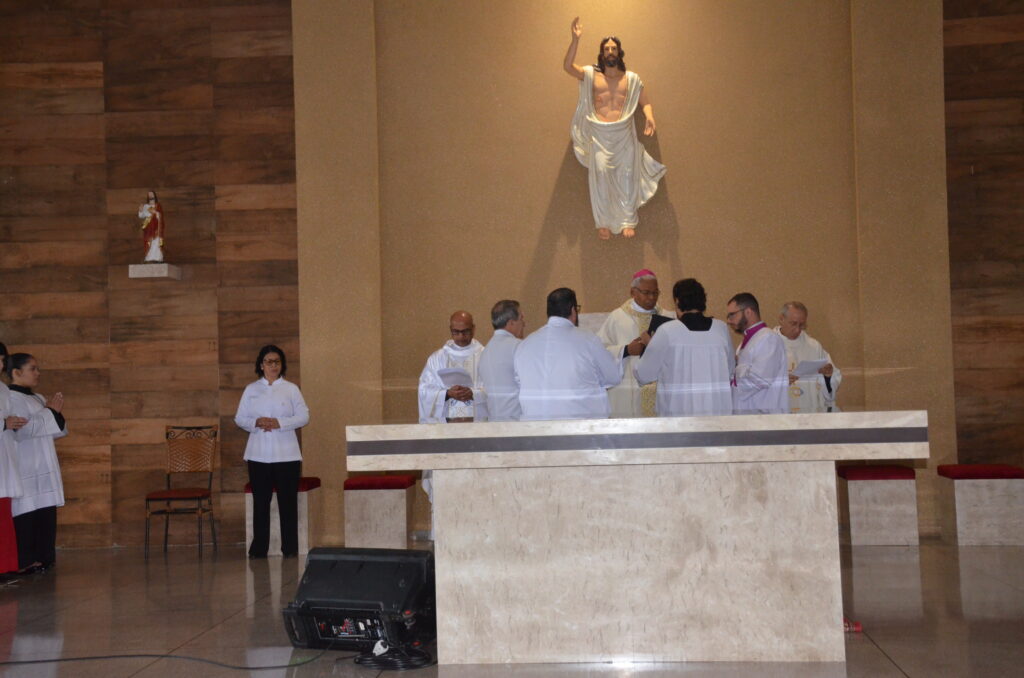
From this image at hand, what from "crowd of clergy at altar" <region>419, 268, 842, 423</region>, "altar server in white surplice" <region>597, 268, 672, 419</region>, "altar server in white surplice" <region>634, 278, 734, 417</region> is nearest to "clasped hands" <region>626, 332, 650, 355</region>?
"crowd of clergy at altar" <region>419, 268, 842, 423</region>

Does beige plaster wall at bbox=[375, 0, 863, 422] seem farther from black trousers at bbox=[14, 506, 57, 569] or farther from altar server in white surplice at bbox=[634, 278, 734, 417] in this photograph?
black trousers at bbox=[14, 506, 57, 569]

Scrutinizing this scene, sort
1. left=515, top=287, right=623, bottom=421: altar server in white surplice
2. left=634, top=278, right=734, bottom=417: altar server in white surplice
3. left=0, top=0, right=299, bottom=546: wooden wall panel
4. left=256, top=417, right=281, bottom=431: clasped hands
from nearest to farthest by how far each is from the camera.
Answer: left=515, top=287, right=623, bottom=421: altar server in white surplice < left=634, top=278, right=734, bottom=417: altar server in white surplice < left=256, top=417, right=281, bottom=431: clasped hands < left=0, top=0, right=299, bottom=546: wooden wall panel

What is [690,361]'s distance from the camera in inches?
214

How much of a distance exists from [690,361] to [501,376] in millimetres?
1038

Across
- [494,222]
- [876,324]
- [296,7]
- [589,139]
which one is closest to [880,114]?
[876,324]

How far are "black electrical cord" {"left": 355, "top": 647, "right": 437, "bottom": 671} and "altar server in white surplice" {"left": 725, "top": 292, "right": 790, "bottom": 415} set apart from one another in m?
2.39

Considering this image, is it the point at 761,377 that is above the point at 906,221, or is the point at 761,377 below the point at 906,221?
below

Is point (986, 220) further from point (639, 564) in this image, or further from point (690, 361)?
point (639, 564)

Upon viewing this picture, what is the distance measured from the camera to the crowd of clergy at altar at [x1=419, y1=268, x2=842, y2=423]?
4.71 m

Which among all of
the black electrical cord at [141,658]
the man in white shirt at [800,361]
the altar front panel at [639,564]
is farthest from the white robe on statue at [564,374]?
the man in white shirt at [800,361]

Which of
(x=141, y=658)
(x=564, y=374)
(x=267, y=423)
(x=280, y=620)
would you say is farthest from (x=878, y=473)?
(x=141, y=658)

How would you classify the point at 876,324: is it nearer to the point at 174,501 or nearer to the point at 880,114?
the point at 880,114

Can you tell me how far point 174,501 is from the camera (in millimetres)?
8219

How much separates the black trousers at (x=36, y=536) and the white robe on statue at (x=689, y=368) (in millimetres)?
4391
